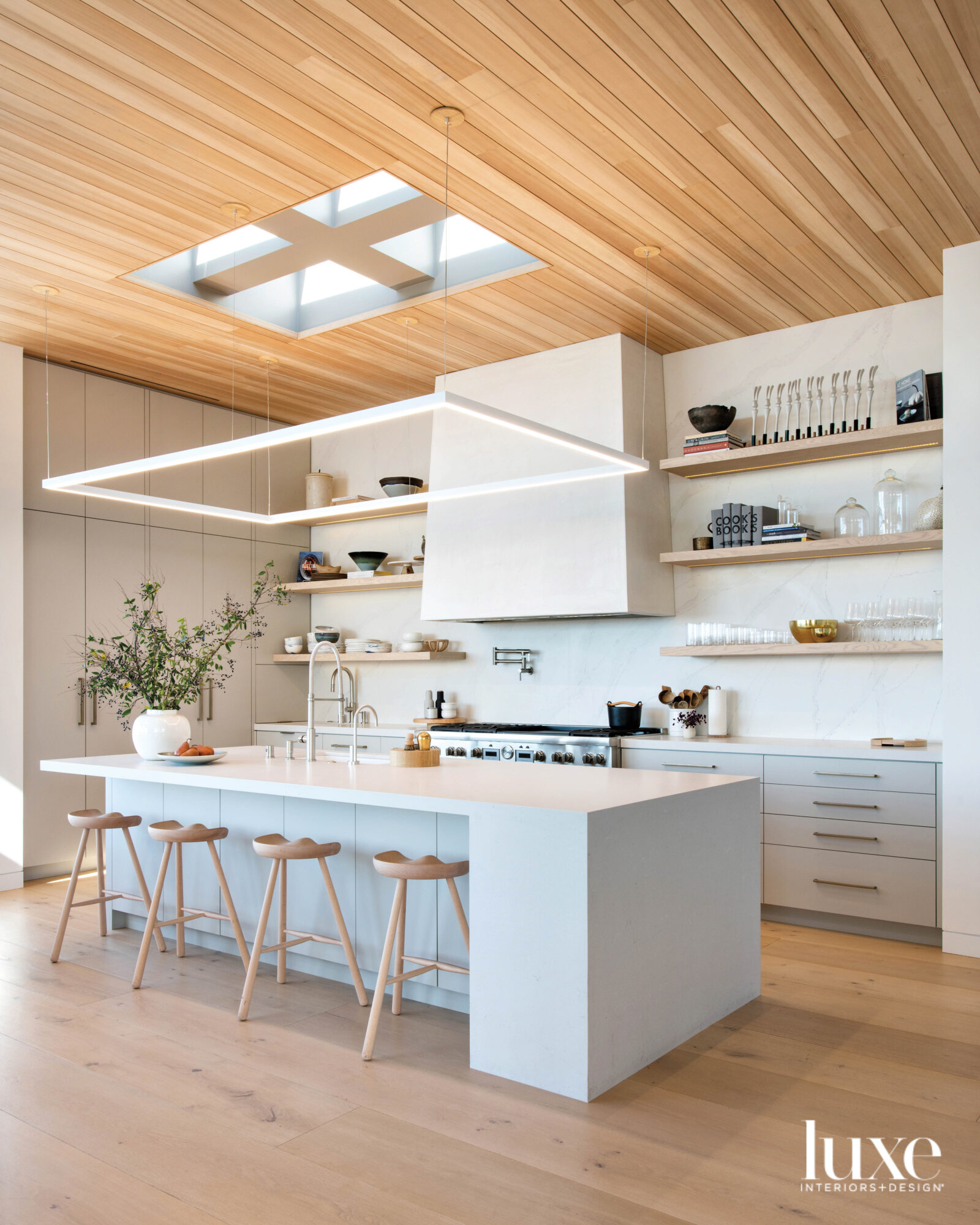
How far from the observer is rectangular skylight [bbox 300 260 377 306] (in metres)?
4.93

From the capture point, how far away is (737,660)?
530cm

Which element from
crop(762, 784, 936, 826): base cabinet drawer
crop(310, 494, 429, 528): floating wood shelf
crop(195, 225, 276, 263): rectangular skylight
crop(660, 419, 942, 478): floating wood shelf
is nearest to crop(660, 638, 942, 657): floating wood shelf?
crop(762, 784, 936, 826): base cabinet drawer

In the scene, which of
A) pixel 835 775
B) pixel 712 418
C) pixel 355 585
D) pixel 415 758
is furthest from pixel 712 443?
pixel 355 585

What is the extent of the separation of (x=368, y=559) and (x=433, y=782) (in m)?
3.58

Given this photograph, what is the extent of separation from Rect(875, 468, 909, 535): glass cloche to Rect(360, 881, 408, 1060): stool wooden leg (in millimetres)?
3004

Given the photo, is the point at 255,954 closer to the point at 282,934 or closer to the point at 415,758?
the point at 282,934

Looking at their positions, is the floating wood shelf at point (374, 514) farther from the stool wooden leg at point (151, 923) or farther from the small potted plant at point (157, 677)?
the stool wooden leg at point (151, 923)

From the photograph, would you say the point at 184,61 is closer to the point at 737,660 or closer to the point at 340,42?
the point at 340,42

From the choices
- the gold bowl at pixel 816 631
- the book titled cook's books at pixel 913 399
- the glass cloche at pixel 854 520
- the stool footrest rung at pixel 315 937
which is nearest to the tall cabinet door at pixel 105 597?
the stool footrest rung at pixel 315 937

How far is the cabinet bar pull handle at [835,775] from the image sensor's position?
431 centimetres

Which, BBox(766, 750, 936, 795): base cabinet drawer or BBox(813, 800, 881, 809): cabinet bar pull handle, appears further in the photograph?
BBox(813, 800, 881, 809): cabinet bar pull handle

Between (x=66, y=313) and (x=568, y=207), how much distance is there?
273cm

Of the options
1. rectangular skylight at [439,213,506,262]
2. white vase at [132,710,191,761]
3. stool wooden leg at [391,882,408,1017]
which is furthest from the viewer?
rectangular skylight at [439,213,506,262]

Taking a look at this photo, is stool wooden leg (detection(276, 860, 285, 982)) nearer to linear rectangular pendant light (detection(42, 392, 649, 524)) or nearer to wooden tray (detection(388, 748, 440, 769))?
wooden tray (detection(388, 748, 440, 769))
